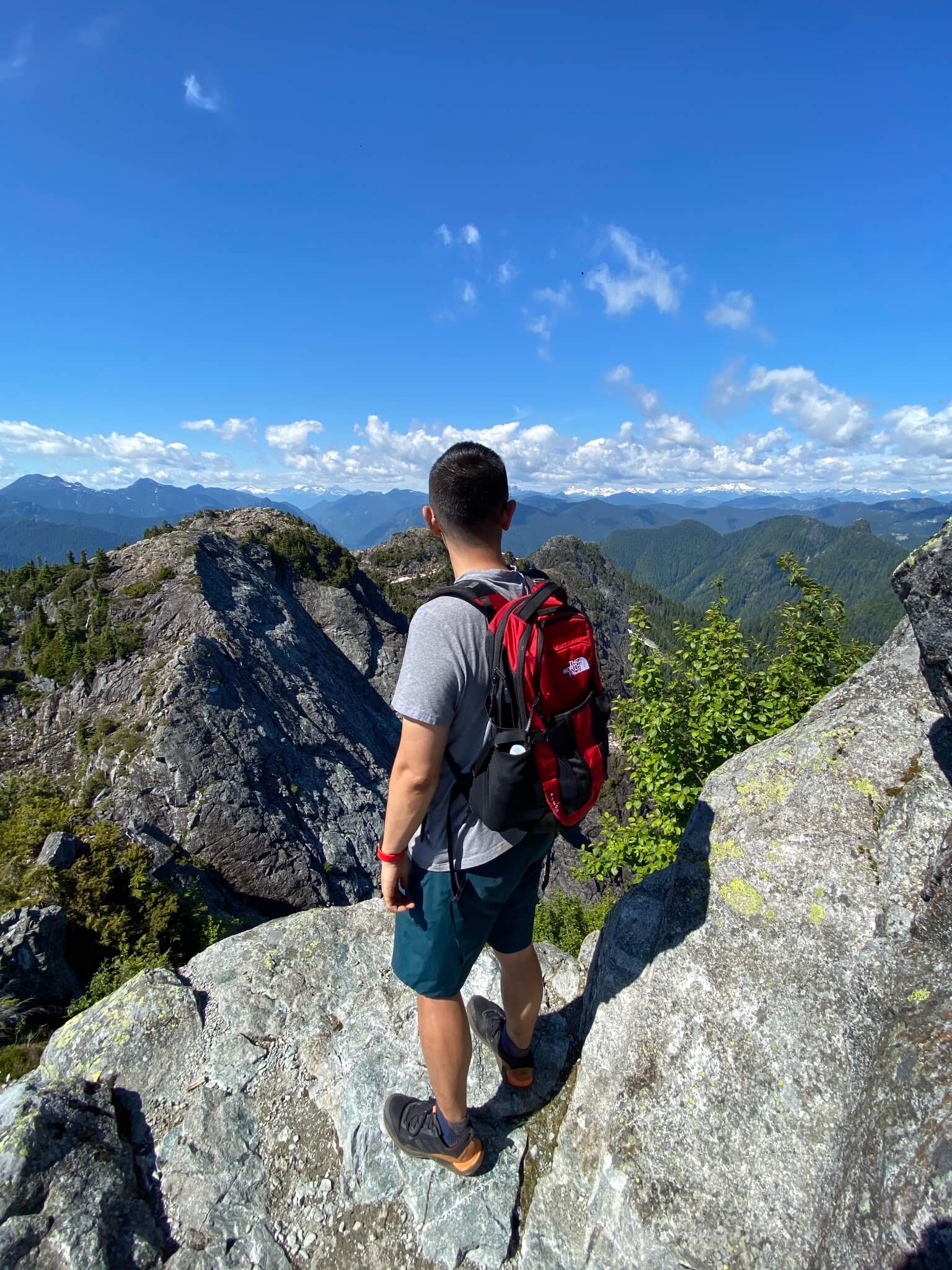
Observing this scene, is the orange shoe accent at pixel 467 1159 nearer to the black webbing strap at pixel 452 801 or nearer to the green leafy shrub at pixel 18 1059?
the black webbing strap at pixel 452 801

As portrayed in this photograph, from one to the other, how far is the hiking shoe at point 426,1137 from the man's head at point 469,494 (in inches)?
180

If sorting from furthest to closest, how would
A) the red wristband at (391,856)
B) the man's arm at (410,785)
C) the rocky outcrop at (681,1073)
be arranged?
the red wristband at (391,856) → the rocky outcrop at (681,1073) → the man's arm at (410,785)

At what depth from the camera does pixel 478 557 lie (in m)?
4.06

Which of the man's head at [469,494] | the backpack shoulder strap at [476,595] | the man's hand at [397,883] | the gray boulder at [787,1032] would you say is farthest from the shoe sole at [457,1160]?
the man's head at [469,494]

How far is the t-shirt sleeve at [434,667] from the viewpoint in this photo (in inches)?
141

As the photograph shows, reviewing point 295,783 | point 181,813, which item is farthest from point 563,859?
point 181,813

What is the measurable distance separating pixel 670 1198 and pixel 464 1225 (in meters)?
1.60

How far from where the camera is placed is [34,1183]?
4.26 m

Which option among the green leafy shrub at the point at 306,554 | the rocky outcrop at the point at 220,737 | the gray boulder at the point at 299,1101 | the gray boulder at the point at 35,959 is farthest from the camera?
the green leafy shrub at the point at 306,554

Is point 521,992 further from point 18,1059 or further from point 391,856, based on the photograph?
point 18,1059

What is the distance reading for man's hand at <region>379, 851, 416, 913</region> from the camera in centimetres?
402

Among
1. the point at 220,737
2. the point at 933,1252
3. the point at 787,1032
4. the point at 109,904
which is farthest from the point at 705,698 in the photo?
the point at 220,737

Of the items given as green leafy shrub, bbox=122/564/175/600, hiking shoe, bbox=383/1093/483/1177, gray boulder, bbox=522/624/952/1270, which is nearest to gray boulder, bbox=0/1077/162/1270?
hiking shoe, bbox=383/1093/483/1177

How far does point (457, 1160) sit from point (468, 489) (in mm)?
5094
